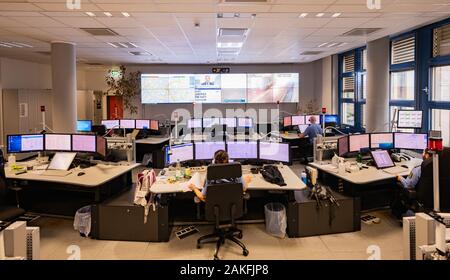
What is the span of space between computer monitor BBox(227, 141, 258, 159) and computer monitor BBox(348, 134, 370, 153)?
1410mm

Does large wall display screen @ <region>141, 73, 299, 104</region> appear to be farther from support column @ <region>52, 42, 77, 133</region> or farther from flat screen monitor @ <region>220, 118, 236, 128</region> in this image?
support column @ <region>52, 42, 77, 133</region>

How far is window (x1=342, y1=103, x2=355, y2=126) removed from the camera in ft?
28.6

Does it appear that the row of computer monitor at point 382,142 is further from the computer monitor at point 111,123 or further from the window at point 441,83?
the computer monitor at point 111,123

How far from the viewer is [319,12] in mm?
4152

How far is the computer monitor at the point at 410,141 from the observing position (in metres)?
4.76

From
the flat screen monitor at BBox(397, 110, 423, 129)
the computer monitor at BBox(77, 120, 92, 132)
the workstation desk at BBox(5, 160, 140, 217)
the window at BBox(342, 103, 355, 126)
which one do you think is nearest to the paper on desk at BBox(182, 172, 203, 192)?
the workstation desk at BBox(5, 160, 140, 217)

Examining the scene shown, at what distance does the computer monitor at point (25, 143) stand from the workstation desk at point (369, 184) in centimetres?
407

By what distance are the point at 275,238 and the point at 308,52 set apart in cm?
558

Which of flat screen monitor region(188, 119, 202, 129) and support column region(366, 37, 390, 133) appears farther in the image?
flat screen monitor region(188, 119, 202, 129)

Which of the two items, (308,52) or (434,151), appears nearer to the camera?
(434,151)

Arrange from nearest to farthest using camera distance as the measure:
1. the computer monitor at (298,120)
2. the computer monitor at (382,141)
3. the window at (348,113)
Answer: the computer monitor at (382,141) < the computer monitor at (298,120) < the window at (348,113)

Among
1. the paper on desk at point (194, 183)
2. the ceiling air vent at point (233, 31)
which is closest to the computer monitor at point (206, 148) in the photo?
the paper on desk at point (194, 183)

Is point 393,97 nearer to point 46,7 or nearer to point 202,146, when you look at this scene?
point 202,146

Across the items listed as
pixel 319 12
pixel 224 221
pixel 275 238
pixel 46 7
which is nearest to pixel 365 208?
pixel 275 238
